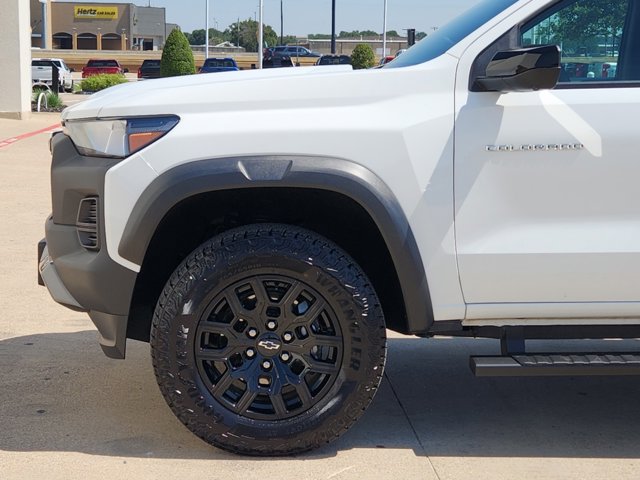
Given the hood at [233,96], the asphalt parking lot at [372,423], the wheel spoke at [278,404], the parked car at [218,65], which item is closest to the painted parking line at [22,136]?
the asphalt parking lot at [372,423]

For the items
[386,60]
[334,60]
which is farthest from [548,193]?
[334,60]

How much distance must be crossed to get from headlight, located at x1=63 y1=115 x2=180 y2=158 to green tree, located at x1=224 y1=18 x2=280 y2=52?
11248 centimetres

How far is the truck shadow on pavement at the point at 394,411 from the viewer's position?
4199 mm

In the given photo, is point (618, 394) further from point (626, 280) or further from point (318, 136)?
point (318, 136)

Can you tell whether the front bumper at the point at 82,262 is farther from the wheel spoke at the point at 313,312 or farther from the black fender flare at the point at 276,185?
the wheel spoke at the point at 313,312

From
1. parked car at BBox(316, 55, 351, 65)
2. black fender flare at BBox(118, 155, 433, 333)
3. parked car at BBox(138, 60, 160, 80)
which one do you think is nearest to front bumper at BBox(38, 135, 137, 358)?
black fender flare at BBox(118, 155, 433, 333)

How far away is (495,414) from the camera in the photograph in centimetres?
466

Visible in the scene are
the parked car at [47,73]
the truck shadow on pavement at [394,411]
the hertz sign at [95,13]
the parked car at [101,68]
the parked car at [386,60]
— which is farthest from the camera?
the hertz sign at [95,13]

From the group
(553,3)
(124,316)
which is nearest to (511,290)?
(553,3)

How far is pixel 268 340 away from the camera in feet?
13.0

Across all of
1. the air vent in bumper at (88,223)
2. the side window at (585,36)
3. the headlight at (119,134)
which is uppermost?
the side window at (585,36)

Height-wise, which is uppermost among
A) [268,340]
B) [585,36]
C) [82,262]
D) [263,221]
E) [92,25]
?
[92,25]

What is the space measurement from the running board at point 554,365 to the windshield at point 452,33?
128 cm

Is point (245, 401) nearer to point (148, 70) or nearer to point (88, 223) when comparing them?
point (88, 223)
